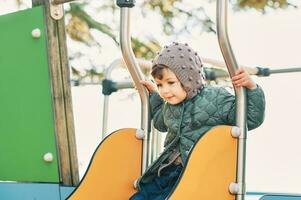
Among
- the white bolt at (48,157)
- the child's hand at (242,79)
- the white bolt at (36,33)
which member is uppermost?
the white bolt at (36,33)

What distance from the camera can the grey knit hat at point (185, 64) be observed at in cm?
218

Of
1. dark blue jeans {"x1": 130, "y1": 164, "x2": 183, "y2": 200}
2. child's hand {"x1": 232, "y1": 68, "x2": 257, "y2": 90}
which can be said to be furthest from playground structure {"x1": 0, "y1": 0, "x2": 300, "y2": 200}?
child's hand {"x1": 232, "y1": 68, "x2": 257, "y2": 90}

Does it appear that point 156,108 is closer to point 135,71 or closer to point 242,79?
point 135,71

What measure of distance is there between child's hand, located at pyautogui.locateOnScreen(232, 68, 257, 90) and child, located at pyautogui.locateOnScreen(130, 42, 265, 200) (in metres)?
0.18

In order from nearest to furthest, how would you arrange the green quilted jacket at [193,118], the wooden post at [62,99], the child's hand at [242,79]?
the child's hand at [242,79], the green quilted jacket at [193,118], the wooden post at [62,99]

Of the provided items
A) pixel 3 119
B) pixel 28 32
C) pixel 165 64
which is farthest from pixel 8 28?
pixel 165 64

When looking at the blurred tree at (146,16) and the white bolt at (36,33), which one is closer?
the white bolt at (36,33)

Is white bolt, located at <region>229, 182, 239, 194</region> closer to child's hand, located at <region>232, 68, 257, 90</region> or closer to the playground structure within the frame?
child's hand, located at <region>232, 68, 257, 90</region>

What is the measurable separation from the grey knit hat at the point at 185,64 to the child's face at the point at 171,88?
0.01 meters

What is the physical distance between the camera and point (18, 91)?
10.1 ft

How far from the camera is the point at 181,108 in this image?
2240 mm

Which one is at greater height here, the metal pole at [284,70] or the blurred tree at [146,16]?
the blurred tree at [146,16]

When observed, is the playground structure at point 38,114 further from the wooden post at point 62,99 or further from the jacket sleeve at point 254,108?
the jacket sleeve at point 254,108

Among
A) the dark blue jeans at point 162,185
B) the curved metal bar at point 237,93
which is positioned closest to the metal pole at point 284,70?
the dark blue jeans at point 162,185
